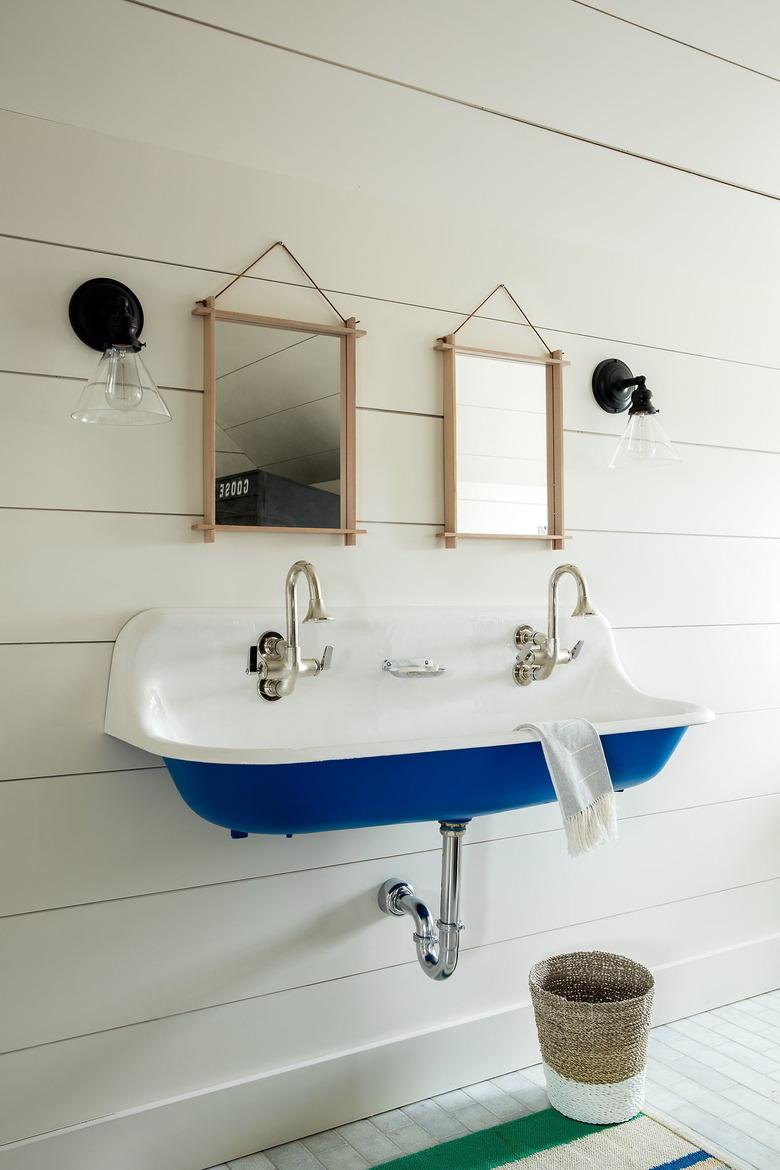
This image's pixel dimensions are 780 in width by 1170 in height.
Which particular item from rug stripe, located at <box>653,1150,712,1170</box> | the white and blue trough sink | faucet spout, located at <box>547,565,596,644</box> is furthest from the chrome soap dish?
rug stripe, located at <box>653,1150,712,1170</box>

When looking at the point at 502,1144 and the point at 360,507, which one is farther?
the point at 360,507

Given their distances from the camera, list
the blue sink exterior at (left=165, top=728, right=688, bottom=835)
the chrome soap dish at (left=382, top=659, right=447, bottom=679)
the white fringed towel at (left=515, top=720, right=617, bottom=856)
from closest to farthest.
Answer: the blue sink exterior at (left=165, top=728, right=688, bottom=835) < the white fringed towel at (left=515, top=720, right=617, bottom=856) < the chrome soap dish at (left=382, top=659, right=447, bottom=679)

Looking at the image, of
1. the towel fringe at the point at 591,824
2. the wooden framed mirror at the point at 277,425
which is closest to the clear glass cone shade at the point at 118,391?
the wooden framed mirror at the point at 277,425

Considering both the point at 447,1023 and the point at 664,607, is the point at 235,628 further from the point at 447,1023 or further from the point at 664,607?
the point at 664,607

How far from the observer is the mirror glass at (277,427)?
167 cm

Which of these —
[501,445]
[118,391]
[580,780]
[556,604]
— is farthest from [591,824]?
[118,391]

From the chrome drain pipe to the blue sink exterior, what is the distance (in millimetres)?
198

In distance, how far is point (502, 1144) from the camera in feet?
5.46

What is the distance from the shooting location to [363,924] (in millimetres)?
1786

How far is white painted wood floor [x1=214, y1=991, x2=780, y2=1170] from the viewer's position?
1647 mm

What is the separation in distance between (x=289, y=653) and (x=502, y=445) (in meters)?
0.72

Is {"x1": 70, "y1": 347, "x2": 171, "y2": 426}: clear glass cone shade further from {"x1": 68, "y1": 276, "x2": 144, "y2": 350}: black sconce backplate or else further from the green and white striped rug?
the green and white striped rug

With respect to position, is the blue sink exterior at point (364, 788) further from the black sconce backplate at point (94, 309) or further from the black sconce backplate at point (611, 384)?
the black sconce backplate at point (611, 384)

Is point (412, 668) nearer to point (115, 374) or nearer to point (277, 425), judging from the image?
point (277, 425)
